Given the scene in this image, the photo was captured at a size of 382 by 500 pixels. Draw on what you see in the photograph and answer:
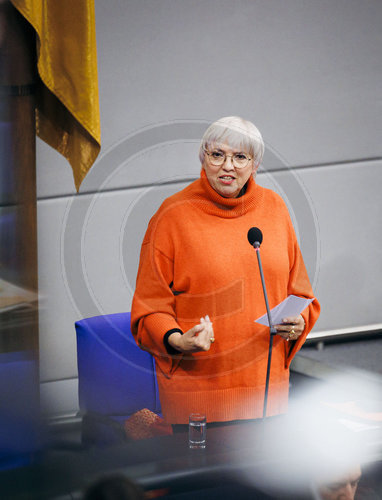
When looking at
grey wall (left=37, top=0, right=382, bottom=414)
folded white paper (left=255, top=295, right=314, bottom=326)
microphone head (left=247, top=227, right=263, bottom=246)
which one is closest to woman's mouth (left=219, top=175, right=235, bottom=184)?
microphone head (left=247, top=227, right=263, bottom=246)

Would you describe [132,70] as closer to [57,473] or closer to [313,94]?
[313,94]

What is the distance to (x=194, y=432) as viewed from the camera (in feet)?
3.59

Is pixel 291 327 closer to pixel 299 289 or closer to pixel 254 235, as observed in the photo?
pixel 299 289

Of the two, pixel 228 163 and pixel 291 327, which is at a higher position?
pixel 228 163

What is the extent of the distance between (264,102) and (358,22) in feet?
1.60

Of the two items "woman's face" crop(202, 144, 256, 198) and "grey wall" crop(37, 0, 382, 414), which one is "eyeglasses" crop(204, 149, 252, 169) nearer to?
"woman's face" crop(202, 144, 256, 198)

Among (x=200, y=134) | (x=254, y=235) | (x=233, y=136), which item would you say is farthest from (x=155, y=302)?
(x=200, y=134)

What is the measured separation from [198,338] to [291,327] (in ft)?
0.76

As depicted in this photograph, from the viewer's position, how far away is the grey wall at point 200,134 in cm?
190

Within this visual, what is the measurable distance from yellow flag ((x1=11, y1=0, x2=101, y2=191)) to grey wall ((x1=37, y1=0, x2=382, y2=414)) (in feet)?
0.38

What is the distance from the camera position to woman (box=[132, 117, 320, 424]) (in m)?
1.17

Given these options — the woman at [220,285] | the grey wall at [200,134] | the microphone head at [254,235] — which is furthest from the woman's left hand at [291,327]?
the grey wall at [200,134]

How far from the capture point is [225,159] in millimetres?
1188

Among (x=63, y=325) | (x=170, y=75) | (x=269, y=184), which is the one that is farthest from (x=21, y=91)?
(x=269, y=184)
